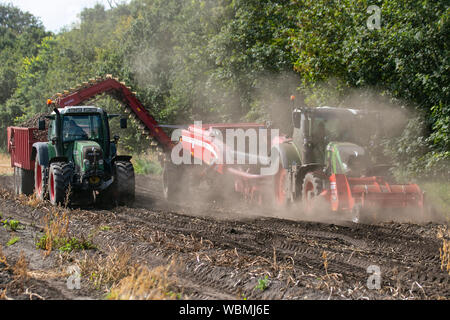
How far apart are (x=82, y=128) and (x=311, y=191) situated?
540cm

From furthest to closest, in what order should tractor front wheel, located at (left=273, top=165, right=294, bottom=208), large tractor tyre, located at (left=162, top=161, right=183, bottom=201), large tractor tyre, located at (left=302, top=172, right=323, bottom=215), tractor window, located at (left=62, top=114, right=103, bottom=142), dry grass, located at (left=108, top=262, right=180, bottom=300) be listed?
large tractor tyre, located at (left=162, top=161, right=183, bottom=201)
tractor window, located at (left=62, top=114, right=103, bottom=142)
tractor front wheel, located at (left=273, top=165, right=294, bottom=208)
large tractor tyre, located at (left=302, top=172, right=323, bottom=215)
dry grass, located at (left=108, top=262, right=180, bottom=300)

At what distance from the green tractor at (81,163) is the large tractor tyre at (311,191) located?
12.7 ft

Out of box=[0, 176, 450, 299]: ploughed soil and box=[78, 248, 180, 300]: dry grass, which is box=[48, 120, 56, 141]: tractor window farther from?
box=[78, 248, 180, 300]: dry grass

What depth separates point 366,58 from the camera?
12.8 meters

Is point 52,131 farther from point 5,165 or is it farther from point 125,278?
point 5,165

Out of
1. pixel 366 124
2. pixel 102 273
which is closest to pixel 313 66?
pixel 366 124

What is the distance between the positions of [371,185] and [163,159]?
7.40m

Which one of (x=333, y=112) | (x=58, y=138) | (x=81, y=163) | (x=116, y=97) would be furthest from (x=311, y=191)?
(x=116, y=97)

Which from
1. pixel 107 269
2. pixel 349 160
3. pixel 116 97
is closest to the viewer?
pixel 107 269

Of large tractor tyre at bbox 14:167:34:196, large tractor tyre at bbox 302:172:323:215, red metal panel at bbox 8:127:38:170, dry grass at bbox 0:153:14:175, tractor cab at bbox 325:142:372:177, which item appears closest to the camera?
large tractor tyre at bbox 302:172:323:215

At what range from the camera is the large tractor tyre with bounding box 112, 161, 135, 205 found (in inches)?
473

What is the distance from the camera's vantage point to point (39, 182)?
12.9 m

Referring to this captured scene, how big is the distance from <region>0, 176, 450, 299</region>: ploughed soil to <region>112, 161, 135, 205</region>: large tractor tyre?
535 millimetres

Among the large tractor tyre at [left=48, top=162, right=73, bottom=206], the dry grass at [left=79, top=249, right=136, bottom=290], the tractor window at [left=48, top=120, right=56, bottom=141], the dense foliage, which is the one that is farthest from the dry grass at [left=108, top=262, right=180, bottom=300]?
the dense foliage
